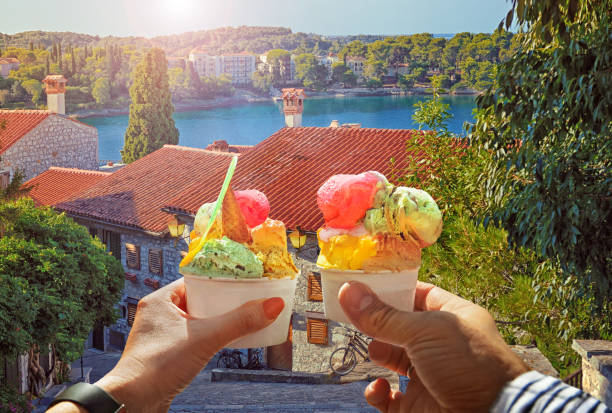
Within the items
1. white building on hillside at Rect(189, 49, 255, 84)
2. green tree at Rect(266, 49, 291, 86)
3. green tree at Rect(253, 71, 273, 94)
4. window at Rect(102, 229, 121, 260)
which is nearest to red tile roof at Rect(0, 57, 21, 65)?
green tree at Rect(253, 71, 273, 94)

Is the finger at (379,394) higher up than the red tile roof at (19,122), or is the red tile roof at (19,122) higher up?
the finger at (379,394)

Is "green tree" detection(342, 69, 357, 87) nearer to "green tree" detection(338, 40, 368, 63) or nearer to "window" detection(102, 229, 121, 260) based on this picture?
"green tree" detection(338, 40, 368, 63)

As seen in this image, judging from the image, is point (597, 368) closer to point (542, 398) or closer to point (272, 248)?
point (272, 248)

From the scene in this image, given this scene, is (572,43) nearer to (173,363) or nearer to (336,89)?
(173,363)

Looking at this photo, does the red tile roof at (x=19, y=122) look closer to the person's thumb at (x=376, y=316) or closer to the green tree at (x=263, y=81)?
the person's thumb at (x=376, y=316)

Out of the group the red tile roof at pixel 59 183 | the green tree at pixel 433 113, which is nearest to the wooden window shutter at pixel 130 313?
the red tile roof at pixel 59 183

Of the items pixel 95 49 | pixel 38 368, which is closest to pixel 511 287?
pixel 38 368
